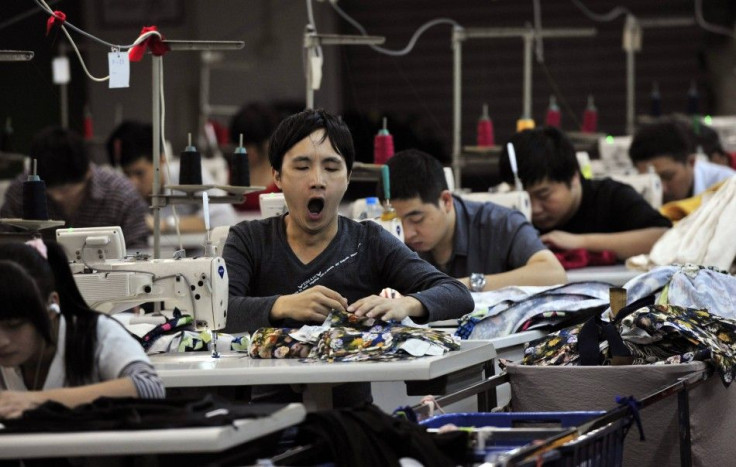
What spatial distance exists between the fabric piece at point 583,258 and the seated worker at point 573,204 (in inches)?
0.7

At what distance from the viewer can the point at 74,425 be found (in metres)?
2.21

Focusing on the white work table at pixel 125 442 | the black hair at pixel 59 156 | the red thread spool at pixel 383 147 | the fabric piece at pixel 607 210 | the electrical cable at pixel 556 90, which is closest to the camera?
the white work table at pixel 125 442

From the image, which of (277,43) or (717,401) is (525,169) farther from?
(277,43)

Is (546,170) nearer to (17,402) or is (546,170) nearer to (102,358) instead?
(102,358)

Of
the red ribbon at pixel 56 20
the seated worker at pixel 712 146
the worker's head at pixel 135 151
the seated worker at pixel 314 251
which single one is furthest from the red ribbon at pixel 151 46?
the seated worker at pixel 712 146

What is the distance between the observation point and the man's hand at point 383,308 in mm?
3180

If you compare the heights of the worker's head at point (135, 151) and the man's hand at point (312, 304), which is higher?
the worker's head at point (135, 151)

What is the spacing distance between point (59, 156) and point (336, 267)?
9.78ft

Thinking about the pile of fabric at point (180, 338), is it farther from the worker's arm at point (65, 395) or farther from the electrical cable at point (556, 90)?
the electrical cable at point (556, 90)

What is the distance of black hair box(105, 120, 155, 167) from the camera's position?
7504 mm

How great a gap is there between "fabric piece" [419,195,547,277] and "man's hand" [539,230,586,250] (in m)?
0.58

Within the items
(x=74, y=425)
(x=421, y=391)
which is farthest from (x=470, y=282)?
(x=74, y=425)

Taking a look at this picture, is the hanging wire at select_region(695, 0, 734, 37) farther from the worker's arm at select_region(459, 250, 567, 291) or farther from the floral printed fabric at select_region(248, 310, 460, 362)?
the floral printed fabric at select_region(248, 310, 460, 362)

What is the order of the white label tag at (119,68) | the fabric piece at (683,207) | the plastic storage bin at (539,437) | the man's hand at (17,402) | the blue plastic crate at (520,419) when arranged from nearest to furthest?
the man's hand at (17,402) < the plastic storage bin at (539,437) < the blue plastic crate at (520,419) < the white label tag at (119,68) < the fabric piece at (683,207)
